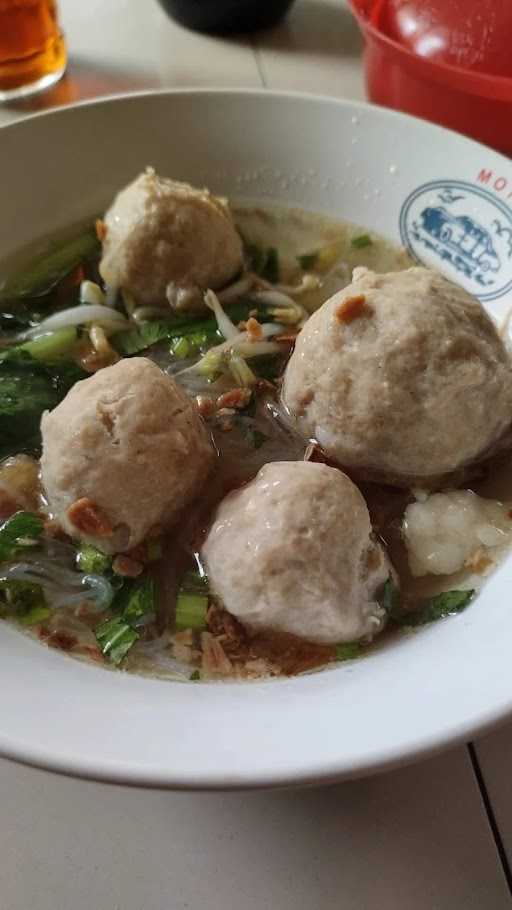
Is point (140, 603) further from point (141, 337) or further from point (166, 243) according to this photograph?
point (166, 243)

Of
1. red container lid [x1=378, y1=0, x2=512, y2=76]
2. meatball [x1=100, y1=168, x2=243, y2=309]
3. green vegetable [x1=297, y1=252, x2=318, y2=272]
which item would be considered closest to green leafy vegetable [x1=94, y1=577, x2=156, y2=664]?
meatball [x1=100, y1=168, x2=243, y2=309]

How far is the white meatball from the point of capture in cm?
127

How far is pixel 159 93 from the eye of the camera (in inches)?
70.2

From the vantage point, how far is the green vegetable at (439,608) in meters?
1.20

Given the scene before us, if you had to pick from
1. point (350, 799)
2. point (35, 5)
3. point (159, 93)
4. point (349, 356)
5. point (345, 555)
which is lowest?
point (350, 799)

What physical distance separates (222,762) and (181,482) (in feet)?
1.59

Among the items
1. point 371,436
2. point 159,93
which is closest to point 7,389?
point 371,436

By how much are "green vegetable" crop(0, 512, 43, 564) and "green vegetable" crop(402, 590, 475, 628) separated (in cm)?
63

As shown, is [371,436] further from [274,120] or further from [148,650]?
[274,120]

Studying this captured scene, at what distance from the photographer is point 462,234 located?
1.67m

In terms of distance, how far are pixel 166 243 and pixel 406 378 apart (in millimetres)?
620

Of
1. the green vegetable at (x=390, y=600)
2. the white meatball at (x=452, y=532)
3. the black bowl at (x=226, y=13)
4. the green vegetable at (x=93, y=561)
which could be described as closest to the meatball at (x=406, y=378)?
the white meatball at (x=452, y=532)

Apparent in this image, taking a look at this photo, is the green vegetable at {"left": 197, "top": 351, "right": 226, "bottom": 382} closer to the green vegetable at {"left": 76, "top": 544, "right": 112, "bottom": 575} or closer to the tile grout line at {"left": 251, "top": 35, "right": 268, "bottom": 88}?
the green vegetable at {"left": 76, "top": 544, "right": 112, "bottom": 575}

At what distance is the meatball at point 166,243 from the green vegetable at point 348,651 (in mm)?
815
